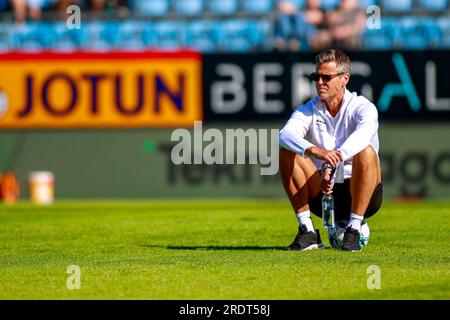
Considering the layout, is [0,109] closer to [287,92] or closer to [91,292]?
[287,92]

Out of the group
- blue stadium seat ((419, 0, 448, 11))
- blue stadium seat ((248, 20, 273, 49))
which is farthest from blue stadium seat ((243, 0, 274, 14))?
blue stadium seat ((419, 0, 448, 11))

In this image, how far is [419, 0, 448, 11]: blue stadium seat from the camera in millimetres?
19938

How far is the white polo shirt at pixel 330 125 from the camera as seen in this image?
9367mm

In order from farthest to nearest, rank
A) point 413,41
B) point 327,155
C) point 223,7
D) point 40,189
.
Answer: point 223,7 < point 413,41 < point 40,189 < point 327,155

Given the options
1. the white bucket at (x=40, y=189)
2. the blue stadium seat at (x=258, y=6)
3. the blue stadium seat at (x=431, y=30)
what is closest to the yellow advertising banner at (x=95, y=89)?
the white bucket at (x=40, y=189)

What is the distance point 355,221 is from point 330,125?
0.83 m

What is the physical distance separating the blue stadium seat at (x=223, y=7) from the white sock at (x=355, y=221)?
1158cm

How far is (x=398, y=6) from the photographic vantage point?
20109 mm

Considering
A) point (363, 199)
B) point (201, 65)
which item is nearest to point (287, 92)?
point (201, 65)

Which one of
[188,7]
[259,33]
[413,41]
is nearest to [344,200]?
[413,41]

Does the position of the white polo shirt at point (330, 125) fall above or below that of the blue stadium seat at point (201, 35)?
below

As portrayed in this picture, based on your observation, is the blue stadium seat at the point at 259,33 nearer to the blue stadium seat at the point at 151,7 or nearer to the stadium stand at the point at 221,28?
the stadium stand at the point at 221,28

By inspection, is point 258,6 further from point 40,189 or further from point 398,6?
point 40,189
